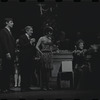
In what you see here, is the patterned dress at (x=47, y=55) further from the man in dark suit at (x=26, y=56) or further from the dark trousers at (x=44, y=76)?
the man in dark suit at (x=26, y=56)

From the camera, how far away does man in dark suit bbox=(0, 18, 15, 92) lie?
9.36 m

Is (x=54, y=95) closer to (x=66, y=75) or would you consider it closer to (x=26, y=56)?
(x=66, y=75)

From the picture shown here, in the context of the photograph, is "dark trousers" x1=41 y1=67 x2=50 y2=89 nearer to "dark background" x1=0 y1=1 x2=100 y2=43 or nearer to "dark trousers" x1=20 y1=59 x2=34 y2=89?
"dark trousers" x1=20 y1=59 x2=34 y2=89

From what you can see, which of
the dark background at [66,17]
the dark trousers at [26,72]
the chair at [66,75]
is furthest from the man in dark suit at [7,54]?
the chair at [66,75]

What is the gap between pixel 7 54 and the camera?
936cm

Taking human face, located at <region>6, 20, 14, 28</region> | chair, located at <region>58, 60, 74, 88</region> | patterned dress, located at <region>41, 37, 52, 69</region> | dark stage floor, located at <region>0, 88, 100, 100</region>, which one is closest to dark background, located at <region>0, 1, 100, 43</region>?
human face, located at <region>6, 20, 14, 28</region>

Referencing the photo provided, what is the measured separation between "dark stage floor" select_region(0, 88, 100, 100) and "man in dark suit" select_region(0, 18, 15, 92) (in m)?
0.30

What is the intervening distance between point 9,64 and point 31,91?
0.82 meters

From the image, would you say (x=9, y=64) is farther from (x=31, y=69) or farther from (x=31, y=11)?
(x=31, y=11)

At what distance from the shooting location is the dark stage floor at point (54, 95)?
913 centimetres

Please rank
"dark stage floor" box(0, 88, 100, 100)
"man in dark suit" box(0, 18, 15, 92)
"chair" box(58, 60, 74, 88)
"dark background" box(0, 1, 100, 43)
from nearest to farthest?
"dark stage floor" box(0, 88, 100, 100) → "man in dark suit" box(0, 18, 15, 92) → "dark background" box(0, 1, 100, 43) → "chair" box(58, 60, 74, 88)

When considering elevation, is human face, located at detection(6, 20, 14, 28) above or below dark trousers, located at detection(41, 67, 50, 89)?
above

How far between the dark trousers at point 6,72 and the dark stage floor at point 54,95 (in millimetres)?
222

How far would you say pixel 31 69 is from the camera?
9.62m
